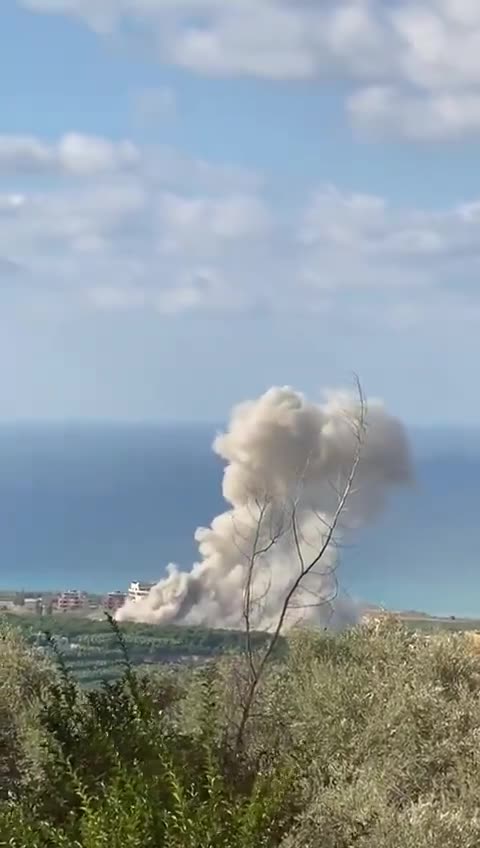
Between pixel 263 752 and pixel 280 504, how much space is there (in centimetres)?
178

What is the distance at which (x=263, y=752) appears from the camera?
5652 mm

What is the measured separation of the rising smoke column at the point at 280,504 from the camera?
23.4ft

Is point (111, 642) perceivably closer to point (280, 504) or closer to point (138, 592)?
point (280, 504)

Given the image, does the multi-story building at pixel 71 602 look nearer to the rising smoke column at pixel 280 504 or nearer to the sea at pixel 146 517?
the rising smoke column at pixel 280 504

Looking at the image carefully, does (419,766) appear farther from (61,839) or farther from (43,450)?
(43,450)

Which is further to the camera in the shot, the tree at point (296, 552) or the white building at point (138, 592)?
the white building at point (138, 592)

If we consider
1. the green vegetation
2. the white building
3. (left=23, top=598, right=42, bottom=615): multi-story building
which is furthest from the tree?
the white building

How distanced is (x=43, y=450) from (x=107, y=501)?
1924 centimetres

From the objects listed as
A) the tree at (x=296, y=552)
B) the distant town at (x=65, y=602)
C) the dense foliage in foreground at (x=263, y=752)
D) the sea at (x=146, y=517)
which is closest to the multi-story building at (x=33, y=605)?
the distant town at (x=65, y=602)

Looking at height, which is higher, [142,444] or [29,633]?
[142,444]

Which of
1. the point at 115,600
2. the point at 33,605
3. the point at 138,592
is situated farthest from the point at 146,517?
the point at 33,605

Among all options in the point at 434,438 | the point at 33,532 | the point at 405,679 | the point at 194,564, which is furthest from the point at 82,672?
the point at 434,438

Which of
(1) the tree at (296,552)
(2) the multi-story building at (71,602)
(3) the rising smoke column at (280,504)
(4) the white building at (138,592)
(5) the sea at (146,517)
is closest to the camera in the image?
(1) the tree at (296,552)

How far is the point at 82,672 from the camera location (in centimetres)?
662
